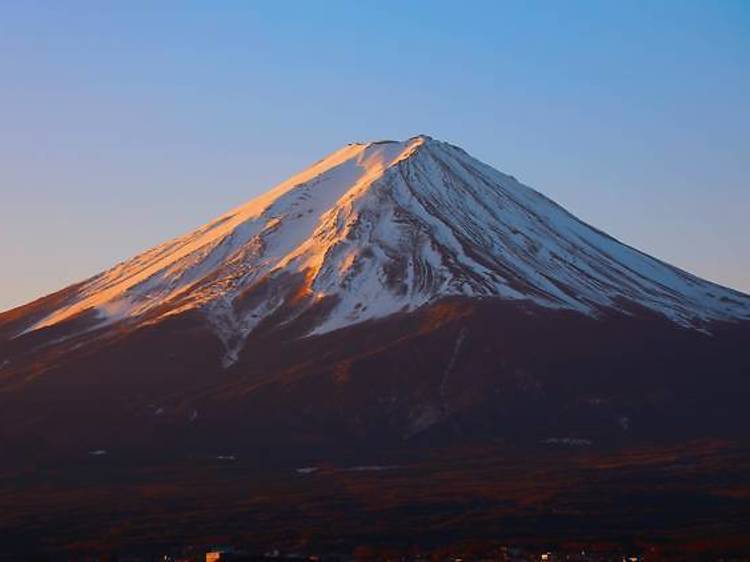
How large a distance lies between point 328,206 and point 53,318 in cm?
2626

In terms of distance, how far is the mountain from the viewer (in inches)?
4877

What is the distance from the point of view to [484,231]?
6245 inches

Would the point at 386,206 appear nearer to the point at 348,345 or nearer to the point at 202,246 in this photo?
the point at 202,246

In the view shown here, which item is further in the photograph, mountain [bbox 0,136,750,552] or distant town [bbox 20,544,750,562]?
mountain [bbox 0,136,750,552]

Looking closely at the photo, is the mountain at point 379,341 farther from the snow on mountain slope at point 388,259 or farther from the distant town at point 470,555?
the distant town at point 470,555

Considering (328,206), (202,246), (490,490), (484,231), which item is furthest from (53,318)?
(490,490)

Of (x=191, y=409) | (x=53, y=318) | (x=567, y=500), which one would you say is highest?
(x=53, y=318)

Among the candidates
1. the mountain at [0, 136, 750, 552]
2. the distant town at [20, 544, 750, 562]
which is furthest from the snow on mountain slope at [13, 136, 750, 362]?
the distant town at [20, 544, 750, 562]

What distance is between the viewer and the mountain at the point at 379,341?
12388cm

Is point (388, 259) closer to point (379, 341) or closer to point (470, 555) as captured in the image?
point (379, 341)

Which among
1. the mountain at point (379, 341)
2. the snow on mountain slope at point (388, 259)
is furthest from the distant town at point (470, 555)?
the snow on mountain slope at point (388, 259)

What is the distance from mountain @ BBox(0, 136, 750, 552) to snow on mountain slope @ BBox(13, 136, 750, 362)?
0.28 m

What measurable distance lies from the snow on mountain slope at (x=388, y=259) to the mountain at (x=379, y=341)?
277 millimetres

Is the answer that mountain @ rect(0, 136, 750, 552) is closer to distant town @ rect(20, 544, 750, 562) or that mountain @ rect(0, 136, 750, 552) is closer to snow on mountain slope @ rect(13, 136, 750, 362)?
snow on mountain slope @ rect(13, 136, 750, 362)
